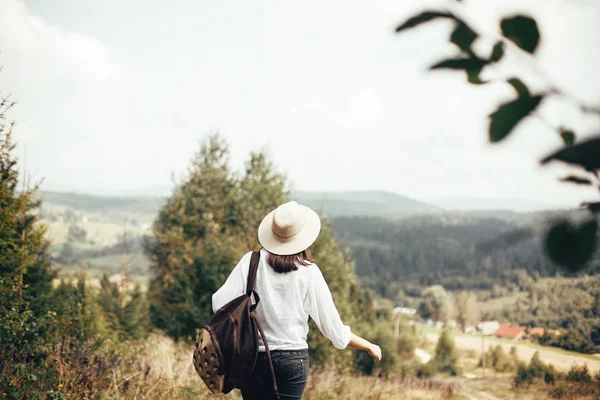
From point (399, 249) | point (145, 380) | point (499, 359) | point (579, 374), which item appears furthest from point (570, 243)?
point (399, 249)

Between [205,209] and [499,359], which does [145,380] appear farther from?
[499,359]

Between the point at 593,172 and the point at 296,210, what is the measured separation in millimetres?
2698

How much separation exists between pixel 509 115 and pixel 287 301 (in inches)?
97.8

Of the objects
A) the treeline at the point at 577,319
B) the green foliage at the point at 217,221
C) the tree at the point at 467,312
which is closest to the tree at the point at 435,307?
the tree at the point at 467,312

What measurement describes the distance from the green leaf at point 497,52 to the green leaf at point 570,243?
24 cm

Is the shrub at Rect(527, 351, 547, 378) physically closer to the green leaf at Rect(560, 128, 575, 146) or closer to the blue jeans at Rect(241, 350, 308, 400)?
the blue jeans at Rect(241, 350, 308, 400)

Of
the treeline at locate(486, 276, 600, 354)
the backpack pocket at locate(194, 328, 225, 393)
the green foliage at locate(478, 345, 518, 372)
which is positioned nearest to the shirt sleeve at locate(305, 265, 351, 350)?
the backpack pocket at locate(194, 328, 225, 393)

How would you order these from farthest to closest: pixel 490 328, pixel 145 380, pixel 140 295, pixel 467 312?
pixel 467 312
pixel 490 328
pixel 140 295
pixel 145 380

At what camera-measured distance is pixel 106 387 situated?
18.7 feet

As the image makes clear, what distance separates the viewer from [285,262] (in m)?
3.02

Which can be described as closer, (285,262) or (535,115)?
(535,115)

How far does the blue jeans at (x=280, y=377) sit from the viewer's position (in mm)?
2949

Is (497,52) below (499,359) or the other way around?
the other way around

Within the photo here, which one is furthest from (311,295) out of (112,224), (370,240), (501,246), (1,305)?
(112,224)
